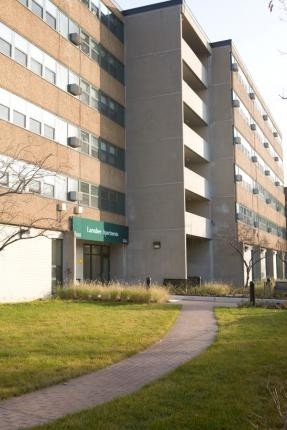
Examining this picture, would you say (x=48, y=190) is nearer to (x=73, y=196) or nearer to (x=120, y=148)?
(x=73, y=196)

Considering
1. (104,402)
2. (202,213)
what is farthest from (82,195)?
(104,402)

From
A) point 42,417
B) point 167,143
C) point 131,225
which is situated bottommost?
point 42,417

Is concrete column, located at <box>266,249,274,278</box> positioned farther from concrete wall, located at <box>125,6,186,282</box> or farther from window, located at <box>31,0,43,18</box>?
window, located at <box>31,0,43,18</box>

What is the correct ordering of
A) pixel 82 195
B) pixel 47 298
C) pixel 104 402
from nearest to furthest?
1. pixel 104 402
2. pixel 47 298
3. pixel 82 195

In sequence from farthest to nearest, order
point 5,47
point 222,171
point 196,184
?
point 222,171
point 196,184
point 5,47

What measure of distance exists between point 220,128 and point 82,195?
54.9 feet

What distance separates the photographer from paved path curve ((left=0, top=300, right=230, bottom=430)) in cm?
651

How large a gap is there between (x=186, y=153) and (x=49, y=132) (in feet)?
44.4

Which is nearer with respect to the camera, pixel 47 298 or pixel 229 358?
pixel 229 358

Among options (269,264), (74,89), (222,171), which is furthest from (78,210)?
(269,264)

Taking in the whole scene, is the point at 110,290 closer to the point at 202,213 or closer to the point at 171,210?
the point at 171,210

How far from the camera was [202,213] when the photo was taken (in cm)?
4091

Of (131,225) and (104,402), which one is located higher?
(131,225)

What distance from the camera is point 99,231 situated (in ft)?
102
